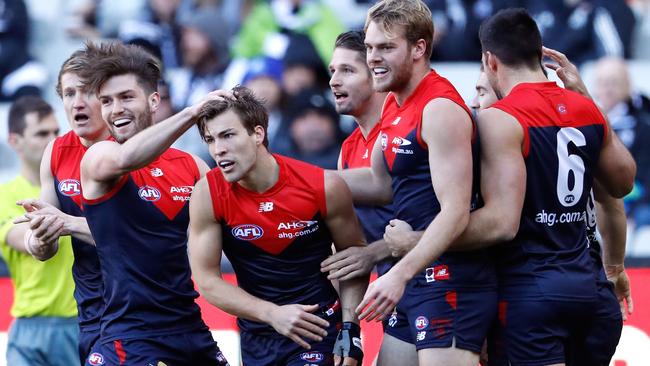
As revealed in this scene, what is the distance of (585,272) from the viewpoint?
218 inches

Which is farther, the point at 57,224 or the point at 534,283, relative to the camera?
the point at 57,224

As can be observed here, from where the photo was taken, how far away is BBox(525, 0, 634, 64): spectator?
429 inches

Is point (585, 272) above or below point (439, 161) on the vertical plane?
below

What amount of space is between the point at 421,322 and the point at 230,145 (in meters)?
1.28

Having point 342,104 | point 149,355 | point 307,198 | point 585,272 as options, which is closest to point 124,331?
point 149,355

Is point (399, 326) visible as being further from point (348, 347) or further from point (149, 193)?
point (149, 193)

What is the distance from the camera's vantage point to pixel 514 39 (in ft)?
17.9

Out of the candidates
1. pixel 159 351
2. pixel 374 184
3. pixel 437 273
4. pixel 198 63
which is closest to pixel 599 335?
pixel 437 273

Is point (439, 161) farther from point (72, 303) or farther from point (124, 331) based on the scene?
point (72, 303)

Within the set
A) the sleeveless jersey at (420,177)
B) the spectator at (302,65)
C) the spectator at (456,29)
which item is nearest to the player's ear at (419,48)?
the sleeveless jersey at (420,177)

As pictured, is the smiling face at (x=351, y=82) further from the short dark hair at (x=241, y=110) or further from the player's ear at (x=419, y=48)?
the player's ear at (x=419, y=48)

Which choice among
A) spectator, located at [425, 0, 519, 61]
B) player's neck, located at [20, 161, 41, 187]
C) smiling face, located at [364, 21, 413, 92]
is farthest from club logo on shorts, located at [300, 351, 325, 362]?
spectator, located at [425, 0, 519, 61]

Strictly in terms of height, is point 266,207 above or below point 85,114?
below

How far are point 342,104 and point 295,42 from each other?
15.2 feet
